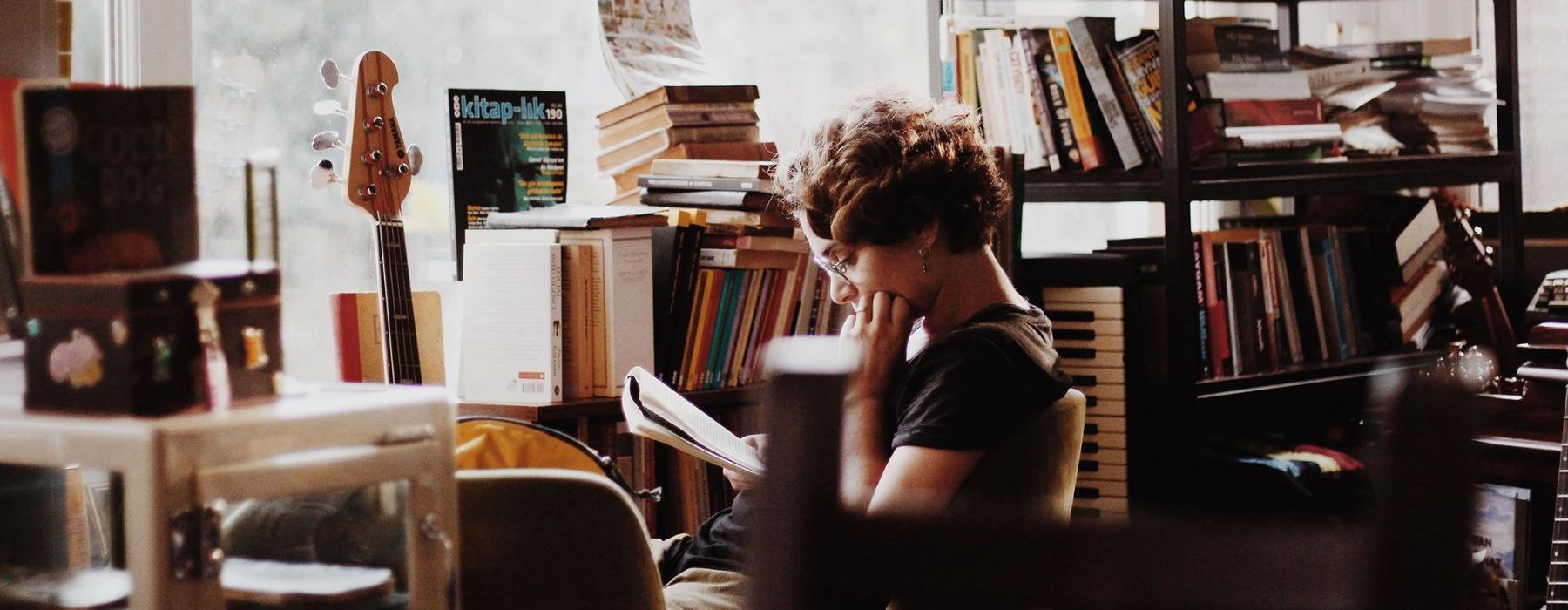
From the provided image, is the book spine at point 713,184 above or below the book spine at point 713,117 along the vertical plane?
below

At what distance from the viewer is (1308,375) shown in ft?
10.3

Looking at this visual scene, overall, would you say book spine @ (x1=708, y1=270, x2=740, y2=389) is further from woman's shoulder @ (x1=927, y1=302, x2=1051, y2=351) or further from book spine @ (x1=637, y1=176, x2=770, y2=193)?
woman's shoulder @ (x1=927, y1=302, x2=1051, y2=351)

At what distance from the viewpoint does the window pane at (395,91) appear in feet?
7.66

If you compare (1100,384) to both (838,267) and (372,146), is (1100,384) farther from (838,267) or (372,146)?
(372,146)

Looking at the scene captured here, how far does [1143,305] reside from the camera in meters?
2.86

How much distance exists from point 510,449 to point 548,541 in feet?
1.09

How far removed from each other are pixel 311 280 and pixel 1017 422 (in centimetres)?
135

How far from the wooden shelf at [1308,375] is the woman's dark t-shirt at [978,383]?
49.1 inches

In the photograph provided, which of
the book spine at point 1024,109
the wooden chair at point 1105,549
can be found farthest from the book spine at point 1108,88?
the wooden chair at point 1105,549

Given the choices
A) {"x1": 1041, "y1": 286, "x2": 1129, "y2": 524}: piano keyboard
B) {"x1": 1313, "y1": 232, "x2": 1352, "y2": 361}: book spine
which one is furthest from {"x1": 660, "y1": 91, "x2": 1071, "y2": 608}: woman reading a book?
{"x1": 1313, "y1": 232, "x2": 1352, "y2": 361}: book spine

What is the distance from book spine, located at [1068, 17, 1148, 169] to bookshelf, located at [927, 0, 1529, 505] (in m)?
0.05

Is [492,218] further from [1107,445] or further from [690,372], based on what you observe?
[1107,445]

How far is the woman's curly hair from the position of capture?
1805mm

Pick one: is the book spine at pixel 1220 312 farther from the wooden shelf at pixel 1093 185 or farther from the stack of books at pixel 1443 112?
the stack of books at pixel 1443 112
